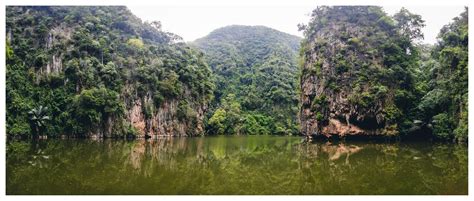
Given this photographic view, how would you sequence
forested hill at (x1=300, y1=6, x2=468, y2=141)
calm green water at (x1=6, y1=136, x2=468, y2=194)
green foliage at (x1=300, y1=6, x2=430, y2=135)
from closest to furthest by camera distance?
1. calm green water at (x1=6, y1=136, x2=468, y2=194)
2. forested hill at (x1=300, y1=6, x2=468, y2=141)
3. green foliage at (x1=300, y1=6, x2=430, y2=135)

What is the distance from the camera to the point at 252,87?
224 ft

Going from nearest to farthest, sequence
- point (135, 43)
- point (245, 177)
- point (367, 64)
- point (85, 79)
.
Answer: point (245, 177) → point (367, 64) → point (85, 79) → point (135, 43)

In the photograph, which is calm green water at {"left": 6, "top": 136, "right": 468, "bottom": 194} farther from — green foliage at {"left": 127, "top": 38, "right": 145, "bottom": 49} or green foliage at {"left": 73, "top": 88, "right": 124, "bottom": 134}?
green foliage at {"left": 127, "top": 38, "right": 145, "bottom": 49}

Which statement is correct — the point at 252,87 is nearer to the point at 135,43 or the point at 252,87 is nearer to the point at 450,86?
the point at 135,43

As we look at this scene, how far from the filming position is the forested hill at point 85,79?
35.4 metres

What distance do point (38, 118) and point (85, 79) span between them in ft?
17.2

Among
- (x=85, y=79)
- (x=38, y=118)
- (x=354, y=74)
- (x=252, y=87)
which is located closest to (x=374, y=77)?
(x=354, y=74)

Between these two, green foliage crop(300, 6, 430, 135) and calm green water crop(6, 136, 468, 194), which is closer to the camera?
calm green water crop(6, 136, 468, 194)

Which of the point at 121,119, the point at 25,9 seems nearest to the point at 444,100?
the point at 121,119

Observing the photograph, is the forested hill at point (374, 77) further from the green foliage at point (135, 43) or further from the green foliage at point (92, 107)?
the green foliage at point (135, 43)

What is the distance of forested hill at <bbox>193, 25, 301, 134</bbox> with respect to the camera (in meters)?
A: 58.5

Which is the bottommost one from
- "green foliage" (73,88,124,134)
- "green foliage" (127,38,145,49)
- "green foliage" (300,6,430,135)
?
"green foliage" (73,88,124,134)

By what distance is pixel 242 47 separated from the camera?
89312 millimetres

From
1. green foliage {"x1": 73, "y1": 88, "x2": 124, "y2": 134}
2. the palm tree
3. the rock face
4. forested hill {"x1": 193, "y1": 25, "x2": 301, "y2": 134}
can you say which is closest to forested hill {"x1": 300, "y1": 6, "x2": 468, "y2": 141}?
the rock face
